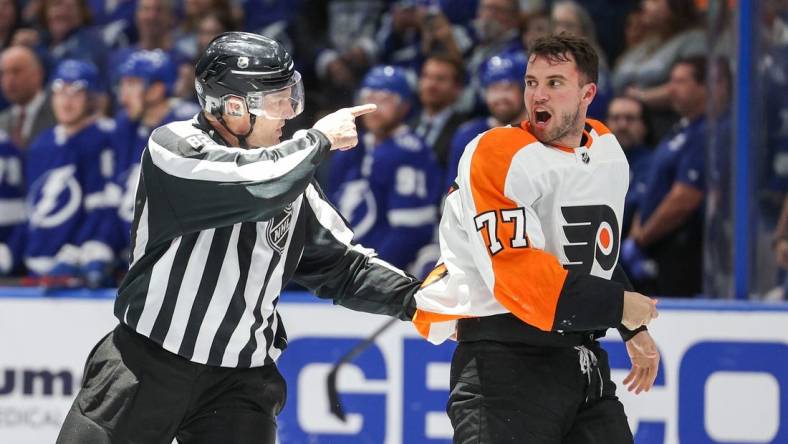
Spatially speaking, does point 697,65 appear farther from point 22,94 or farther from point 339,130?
point 22,94

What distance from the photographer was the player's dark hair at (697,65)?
5.73 meters

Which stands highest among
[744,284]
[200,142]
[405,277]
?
[200,142]

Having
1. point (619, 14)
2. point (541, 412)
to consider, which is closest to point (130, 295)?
point (541, 412)

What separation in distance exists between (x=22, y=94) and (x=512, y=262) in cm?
466

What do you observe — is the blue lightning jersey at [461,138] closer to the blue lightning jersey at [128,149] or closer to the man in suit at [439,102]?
the man in suit at [439,102]

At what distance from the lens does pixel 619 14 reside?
22.8 feet

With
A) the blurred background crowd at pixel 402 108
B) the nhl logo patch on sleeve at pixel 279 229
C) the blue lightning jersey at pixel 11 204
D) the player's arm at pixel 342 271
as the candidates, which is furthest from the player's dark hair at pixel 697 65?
the blue lightning jersey at pixel 11 204

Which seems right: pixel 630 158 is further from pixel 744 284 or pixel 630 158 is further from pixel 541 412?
pixel 541 412

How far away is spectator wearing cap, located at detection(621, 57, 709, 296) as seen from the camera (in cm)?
548

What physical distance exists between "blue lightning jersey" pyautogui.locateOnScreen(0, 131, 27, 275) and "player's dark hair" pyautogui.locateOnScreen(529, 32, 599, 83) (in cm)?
371

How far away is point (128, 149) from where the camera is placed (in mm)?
6305

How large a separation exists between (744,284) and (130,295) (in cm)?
244

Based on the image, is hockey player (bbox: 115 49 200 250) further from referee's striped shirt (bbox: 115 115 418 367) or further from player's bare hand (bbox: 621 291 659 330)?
player's bare hand (bbox: 621 291 659 330)

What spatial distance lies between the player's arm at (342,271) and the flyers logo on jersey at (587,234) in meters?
0.50
